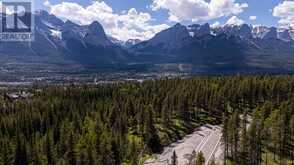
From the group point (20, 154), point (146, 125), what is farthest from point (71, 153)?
point (146, 125)

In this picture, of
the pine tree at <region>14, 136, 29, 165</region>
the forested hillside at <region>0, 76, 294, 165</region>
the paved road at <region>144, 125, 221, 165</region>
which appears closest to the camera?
the forested hillside at <region>0, 76, 294, 165</region>

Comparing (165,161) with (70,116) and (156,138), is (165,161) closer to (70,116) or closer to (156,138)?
(156,138)

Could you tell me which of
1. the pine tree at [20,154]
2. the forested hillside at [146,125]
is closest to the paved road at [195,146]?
the forested hillside at [146,125]

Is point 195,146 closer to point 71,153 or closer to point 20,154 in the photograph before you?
point 71,153

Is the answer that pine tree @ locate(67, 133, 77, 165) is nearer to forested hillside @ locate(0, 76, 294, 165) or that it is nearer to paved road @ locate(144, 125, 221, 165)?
forested hillside @ locate(0, 76, 294, 165)

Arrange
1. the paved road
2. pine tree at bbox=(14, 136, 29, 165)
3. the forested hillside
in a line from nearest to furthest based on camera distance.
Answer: the forested hillside
pine tree at bbox=(14, 136, 29, 165)
the paved road

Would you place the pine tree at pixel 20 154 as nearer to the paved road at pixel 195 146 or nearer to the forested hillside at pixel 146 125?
the forested hillside at pixel 146 125

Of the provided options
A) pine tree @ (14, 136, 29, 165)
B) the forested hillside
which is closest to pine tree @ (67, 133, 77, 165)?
the forested hillside
